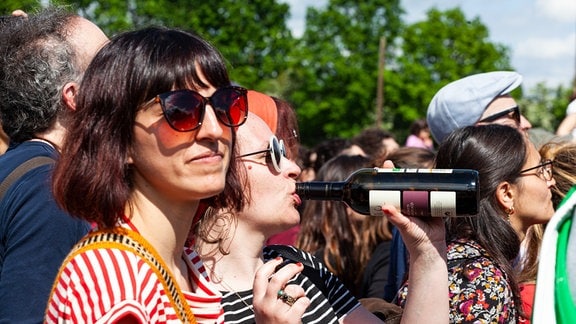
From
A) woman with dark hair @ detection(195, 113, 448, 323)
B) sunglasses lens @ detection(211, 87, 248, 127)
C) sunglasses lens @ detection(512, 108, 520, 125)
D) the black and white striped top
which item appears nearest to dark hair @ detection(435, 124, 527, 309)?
woman with dark hair @ detection(195, 113, 448, 323)

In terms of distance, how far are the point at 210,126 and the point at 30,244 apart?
3.14 ft

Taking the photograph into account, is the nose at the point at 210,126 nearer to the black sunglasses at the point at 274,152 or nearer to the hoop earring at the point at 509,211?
the black sunglasses at the point at 274,152

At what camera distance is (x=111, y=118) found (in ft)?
6.95

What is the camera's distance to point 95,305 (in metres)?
1.90

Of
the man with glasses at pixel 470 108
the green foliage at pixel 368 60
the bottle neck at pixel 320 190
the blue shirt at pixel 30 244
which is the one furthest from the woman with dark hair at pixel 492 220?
the green foliage at pixel 368 60

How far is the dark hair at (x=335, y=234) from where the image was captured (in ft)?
19.2

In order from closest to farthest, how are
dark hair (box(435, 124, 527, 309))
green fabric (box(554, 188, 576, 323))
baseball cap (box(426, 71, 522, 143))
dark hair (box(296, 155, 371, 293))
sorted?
1. green fabric (box(554, 188, 576, 323))
2. dark hair (box(435, 124, 527, 309))
3. baseball cap (box(426, 71, 522, 143))
4. dark hair (box(296, 155, 371, 293))

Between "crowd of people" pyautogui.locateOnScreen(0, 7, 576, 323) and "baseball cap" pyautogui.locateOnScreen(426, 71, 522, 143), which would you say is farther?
"baseball cap" pyautogui.locateOnScreen(426, 71, 522, 143)

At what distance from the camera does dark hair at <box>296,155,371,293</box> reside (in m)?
Answer: 5.84

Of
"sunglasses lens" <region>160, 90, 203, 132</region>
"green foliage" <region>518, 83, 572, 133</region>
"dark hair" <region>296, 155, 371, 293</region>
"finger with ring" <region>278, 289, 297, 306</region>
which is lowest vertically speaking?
"green foliage" <region>518, 83, 572, 133</region>

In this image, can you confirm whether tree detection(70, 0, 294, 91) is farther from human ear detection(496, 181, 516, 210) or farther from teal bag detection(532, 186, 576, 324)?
teal bag detection(532, 186, 576, 324)

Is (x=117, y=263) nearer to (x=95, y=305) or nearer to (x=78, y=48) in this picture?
(x=95, y=305)

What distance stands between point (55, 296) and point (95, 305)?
0.14m

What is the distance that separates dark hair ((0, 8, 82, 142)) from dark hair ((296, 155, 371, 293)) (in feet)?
9.49
